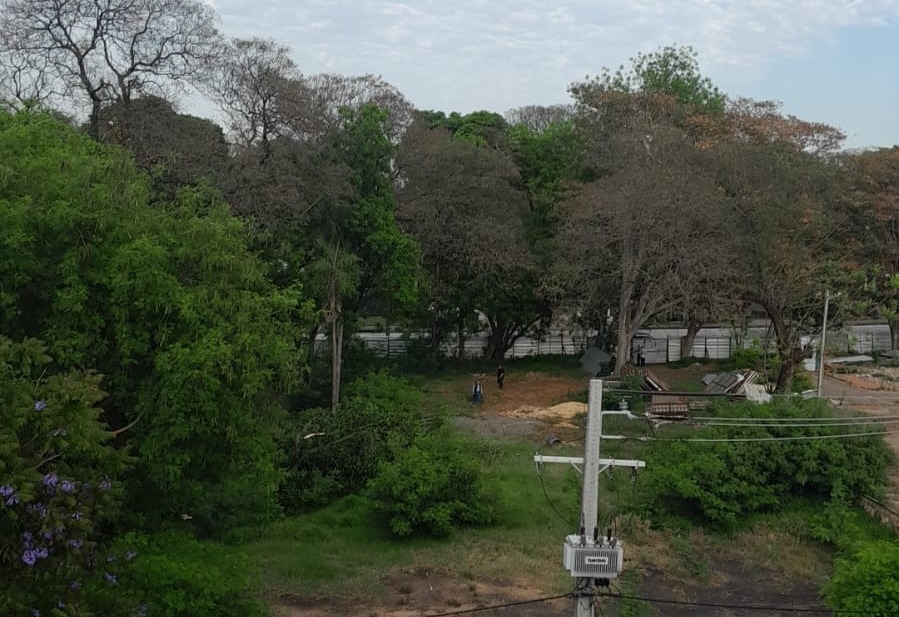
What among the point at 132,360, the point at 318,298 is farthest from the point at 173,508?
the point at 318,298

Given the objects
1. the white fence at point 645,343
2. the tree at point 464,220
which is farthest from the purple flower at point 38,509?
the white fence at point 645,343

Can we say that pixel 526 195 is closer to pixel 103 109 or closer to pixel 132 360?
pixel 103 109

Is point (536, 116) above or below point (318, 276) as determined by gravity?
above

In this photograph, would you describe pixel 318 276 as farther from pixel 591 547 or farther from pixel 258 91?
pixel 591 547

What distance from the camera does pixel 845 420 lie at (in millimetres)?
19281

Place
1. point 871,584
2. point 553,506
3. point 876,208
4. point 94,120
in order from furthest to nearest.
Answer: point 876,208 → point 94,120 → point 553,506 → point 871,584

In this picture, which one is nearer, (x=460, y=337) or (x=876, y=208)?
(x=876, y=208)

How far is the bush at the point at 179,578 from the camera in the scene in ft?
34.7

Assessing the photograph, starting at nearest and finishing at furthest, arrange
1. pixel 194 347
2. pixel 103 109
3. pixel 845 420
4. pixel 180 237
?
pixel 194 347
pixel 180 237
pixel 845 420
pixel 103 109

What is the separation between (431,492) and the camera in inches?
717

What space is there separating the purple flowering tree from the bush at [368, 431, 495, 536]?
8.71m

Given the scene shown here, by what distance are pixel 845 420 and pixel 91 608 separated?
15.8 meters

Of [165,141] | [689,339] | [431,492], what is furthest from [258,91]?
[689,339]

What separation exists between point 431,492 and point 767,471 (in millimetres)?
7293
